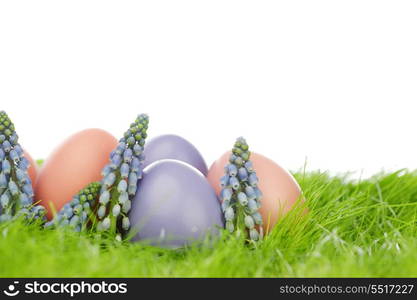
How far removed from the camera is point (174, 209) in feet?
5.54

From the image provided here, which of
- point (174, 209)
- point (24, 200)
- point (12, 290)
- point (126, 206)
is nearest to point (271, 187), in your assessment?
point (174, 209)

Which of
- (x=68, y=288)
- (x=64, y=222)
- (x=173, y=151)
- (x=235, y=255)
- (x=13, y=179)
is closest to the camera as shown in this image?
(x=68, y=288)

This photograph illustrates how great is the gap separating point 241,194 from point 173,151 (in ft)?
1.33

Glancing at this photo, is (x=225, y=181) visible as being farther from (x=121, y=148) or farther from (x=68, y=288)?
(x=68, y=288)

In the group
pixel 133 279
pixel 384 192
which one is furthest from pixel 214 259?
pixel 384 192

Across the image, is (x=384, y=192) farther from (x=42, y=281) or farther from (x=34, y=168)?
(x=42, y=281)

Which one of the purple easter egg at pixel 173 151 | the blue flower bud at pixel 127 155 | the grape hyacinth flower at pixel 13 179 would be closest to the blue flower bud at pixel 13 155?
the grape hyacinth flower at pixel 13 179

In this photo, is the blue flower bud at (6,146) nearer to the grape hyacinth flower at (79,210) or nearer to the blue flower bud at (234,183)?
the grape hyacinth flower at (79,210)

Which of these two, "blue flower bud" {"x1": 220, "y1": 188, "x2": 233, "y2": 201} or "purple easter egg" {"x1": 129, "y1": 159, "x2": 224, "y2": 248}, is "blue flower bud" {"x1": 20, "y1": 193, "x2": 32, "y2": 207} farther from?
"blue flower bud" {"x1": 220, "y1": 188, "x2": 233, "y2": 201}

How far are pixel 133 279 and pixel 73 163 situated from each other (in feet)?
2.05

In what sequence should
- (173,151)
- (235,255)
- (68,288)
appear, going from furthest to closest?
(173,151), (235,255), (68,288)

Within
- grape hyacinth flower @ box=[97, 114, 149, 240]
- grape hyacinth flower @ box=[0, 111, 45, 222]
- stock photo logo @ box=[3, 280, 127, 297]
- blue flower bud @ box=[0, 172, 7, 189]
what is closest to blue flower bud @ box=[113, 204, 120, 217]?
grape hyacinth flower @ box=[97, 114, 149, 240]

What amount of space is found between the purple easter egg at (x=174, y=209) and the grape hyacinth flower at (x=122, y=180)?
0.10ft

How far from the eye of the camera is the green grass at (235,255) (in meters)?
1.37
